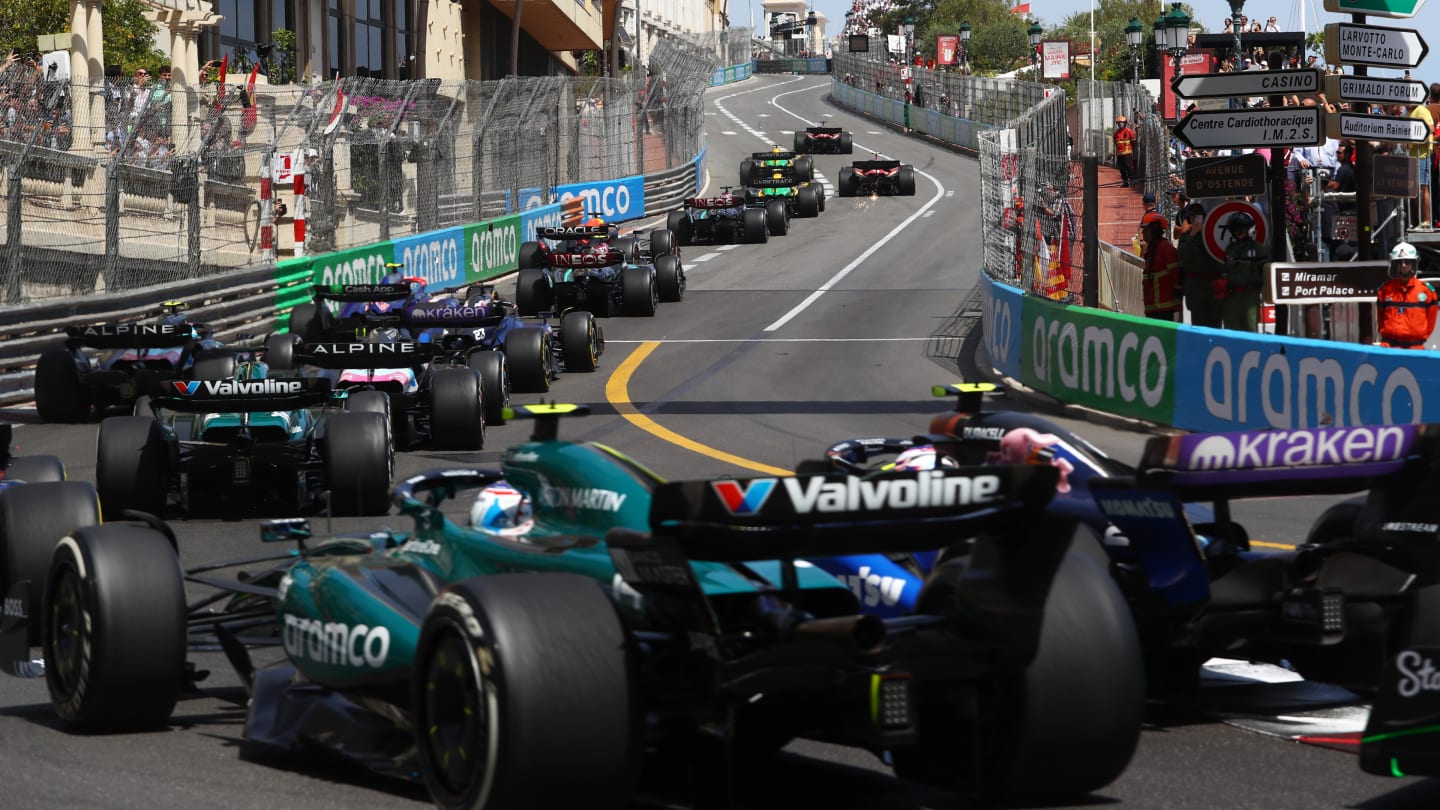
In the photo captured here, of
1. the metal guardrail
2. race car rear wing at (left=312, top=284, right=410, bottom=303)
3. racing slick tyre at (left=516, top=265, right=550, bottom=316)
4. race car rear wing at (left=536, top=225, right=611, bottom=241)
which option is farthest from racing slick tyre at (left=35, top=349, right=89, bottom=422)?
race car rear wing at (left=536, top=225, right=611, bottom=241)

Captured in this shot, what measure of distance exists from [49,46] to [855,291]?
13.8 metres

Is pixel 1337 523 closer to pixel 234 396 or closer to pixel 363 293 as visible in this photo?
pixel 234 396

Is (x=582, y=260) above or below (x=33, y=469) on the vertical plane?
above

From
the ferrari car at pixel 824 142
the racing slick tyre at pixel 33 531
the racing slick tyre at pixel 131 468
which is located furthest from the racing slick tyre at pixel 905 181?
the racing slick tyre at pixel 33 531

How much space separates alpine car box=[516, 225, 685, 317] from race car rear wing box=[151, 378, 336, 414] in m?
12.7

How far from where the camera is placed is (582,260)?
25.3m

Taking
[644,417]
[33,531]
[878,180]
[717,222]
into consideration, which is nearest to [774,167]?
[878,180]

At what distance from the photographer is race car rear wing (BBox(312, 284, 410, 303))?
61.0 ft

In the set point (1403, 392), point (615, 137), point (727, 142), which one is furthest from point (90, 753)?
point (727, 142)

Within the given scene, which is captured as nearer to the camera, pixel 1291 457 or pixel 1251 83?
pixel 1291 457

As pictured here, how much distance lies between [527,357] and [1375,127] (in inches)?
328

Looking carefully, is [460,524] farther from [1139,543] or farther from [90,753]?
[1139,543]

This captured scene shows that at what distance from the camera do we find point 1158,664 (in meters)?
6.60

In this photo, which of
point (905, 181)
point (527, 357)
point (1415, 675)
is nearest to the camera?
point (1415, 675)
